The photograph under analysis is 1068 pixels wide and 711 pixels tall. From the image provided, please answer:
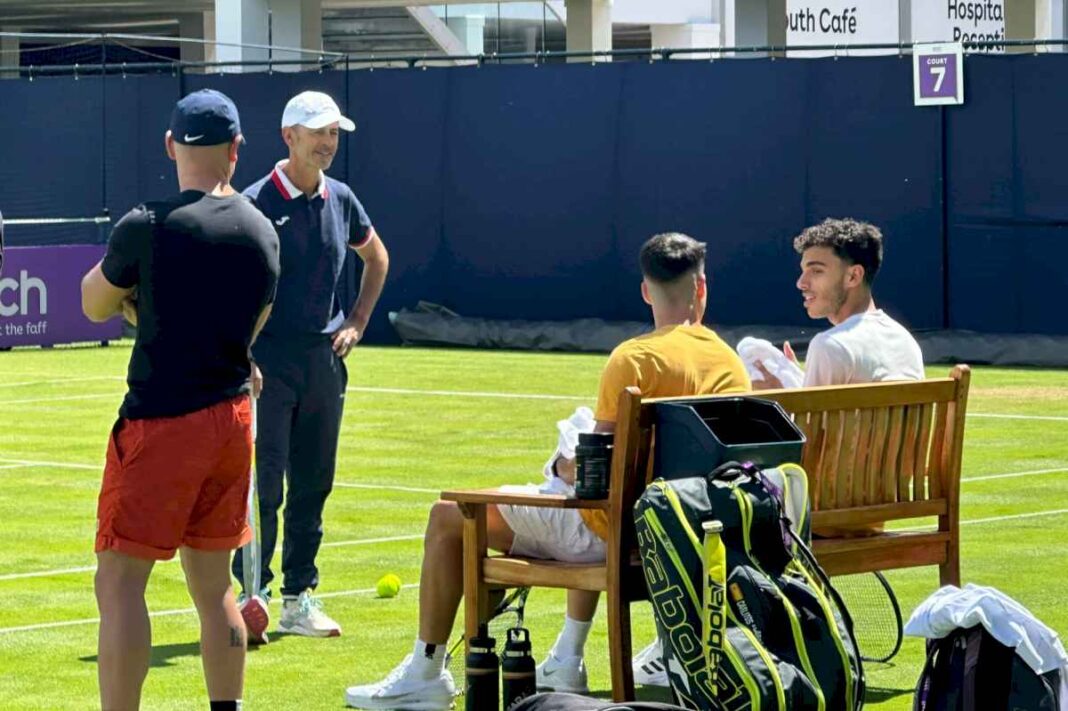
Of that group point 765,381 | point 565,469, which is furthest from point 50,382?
point 565,469

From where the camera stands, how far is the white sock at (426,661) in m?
7.55

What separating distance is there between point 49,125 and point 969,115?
Result: 12.3 meters

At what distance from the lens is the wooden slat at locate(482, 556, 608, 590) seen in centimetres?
706

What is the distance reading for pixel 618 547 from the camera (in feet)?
22.6

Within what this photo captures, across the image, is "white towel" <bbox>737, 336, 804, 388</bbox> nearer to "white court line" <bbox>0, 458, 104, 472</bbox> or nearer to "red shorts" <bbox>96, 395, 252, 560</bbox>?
"red shorts" <bbox>96, 395, 252, 560</bbox>

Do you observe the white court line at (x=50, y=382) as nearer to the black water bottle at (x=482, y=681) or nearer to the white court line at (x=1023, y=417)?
the white court line at (x=1023, y=417)

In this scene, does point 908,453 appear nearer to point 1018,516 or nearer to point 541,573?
point 541,573

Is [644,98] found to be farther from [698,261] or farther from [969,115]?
[698,261]

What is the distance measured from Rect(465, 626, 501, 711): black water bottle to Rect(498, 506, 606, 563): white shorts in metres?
0.67

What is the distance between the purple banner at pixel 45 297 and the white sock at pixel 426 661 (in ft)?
59.1

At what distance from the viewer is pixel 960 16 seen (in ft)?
126

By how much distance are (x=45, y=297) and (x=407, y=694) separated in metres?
18.8

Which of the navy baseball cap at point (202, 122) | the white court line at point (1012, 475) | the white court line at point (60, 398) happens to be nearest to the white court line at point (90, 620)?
the navy baseball cap at point (202, 122)

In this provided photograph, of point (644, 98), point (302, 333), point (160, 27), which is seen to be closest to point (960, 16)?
point (644, 98)
